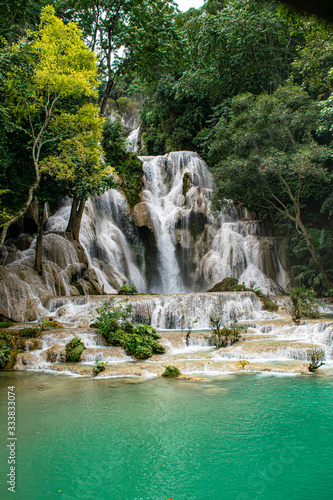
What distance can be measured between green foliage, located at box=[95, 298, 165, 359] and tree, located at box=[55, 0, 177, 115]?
11678mm

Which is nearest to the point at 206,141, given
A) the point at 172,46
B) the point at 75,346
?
the point at 172,46

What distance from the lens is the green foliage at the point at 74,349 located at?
8.77m

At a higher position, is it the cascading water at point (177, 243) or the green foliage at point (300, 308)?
the cascading water at point (177, 243)

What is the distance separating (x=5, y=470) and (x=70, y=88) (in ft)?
37.7

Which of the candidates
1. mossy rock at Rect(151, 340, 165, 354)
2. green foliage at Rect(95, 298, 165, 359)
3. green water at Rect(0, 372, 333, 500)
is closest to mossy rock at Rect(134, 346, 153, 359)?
green foliage at Rect(95, 298, 165, 359)

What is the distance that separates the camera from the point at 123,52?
17.0m

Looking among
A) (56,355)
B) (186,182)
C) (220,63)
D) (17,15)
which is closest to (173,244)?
(186,182)

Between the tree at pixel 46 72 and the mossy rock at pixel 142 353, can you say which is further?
the tree at pixel 46 72

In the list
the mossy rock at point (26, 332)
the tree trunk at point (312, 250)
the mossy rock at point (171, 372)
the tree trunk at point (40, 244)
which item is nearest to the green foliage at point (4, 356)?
the mossy rock at point (26, 332)

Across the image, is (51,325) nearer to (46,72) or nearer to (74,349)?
(74,349)

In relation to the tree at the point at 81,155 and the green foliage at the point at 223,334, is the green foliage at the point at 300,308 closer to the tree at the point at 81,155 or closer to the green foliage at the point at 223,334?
the green foliage at the point at 223,334

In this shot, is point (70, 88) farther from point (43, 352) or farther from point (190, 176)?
point (190, 176)

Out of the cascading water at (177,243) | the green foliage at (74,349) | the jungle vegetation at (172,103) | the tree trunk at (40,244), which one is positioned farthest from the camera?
the cascading water at (177,243)

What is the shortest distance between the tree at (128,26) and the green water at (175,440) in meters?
15.0
